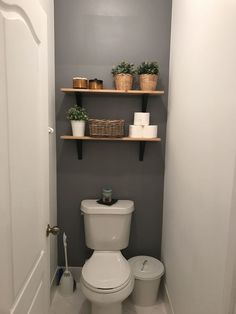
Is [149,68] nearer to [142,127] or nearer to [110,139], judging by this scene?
[142,127]

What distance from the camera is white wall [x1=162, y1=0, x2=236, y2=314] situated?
3.41ft

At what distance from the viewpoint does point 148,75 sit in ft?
6.70

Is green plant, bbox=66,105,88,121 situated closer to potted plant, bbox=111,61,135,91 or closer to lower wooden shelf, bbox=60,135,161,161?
lower wooden shelf, bbox=60,135,161,161

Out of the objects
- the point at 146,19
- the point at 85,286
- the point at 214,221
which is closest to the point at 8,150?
the point at 214,221

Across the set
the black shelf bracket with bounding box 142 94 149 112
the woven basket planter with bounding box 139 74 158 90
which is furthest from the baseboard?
the woven basket planter with bounding box 139 74 158 90

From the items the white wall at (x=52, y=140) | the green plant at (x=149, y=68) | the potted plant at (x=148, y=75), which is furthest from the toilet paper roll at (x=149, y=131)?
the white wall at (x=52, y=140)

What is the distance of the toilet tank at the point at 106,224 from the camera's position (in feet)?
7.07

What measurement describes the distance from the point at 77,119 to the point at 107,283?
3.96 ft

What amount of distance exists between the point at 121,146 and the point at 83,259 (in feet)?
3.59

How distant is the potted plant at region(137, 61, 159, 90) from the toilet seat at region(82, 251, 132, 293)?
1.35 meters

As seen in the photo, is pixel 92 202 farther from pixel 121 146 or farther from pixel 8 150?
pixel 8 150

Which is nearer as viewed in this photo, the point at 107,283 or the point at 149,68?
the point at 107,283

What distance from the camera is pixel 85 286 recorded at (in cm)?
179

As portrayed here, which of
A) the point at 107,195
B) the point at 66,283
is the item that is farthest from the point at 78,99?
the point at 66,283
